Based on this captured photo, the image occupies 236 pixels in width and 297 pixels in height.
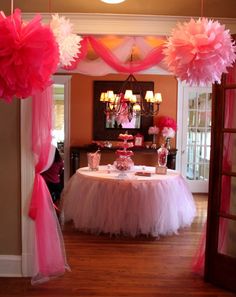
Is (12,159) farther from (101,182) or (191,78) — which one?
(191,78)

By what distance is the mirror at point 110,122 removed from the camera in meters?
6.84

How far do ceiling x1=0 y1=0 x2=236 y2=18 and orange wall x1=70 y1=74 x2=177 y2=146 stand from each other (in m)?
3.78

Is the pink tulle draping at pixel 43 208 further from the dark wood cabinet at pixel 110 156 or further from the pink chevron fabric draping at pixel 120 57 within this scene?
the dark wood cabinet at pixel 110 156

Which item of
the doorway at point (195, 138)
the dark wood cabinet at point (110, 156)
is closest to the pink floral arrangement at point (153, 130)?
the dark wood cabinet at point (110, 156)

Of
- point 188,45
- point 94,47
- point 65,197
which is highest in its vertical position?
point 94,47

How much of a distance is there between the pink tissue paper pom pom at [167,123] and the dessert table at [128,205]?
7.93ft

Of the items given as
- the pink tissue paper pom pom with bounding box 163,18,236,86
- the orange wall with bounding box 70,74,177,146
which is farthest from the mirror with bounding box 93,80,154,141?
the pink tissue paper pom pom with bounding box 163,18,236,86

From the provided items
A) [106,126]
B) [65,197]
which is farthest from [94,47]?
[106,126]

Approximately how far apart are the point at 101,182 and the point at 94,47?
1782 millimetres

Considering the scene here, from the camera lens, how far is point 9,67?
1.68m

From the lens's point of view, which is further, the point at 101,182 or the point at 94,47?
the point at 101,182

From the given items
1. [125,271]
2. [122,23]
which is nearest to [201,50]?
[122,23]

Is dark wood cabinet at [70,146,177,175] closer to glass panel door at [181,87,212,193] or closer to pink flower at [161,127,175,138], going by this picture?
pink flower at [161,127,175,138]

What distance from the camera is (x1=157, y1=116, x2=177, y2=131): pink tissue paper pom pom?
6.74 m
